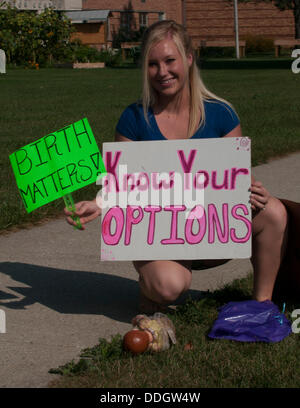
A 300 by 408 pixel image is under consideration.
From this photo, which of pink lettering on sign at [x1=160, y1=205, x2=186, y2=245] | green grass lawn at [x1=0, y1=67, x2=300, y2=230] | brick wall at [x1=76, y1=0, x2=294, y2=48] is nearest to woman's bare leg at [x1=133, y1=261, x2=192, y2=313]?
pink lettering on sign at [x1=160, y1=205, x2=186, y2=245]

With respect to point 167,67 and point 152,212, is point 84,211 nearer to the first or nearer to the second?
point 152,212

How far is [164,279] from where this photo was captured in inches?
165

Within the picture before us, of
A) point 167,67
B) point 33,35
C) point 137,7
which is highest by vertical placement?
point 137,7

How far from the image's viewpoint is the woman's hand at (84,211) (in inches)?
162

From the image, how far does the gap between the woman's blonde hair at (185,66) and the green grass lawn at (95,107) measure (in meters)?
2.51

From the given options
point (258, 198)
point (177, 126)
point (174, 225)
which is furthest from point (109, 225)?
point (258, 198)

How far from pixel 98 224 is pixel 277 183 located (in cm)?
226

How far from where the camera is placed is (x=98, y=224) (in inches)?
270

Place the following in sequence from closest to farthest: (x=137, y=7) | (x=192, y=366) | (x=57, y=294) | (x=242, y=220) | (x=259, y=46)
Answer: (x=192, y=366) < (x=242, y=220) < (x=57, y=294) < (x=259, y=46) < (x=137, y=7)

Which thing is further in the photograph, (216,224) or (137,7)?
(137,7)

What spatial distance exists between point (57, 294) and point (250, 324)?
4.50 ft

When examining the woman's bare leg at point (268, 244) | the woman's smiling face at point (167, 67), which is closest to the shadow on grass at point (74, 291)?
the woman's bare leg at point (268, 244)

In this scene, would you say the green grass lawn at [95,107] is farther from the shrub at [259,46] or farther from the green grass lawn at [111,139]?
the shrub at [259,46]

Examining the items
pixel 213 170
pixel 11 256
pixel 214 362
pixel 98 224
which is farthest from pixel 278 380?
pixel 98 224
